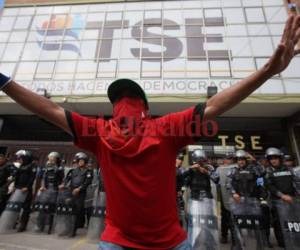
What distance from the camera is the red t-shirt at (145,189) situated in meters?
1.06

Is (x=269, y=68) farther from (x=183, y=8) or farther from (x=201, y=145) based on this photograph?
(x=183, y=8)

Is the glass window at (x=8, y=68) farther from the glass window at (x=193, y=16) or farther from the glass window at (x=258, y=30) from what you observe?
the glass window at (x=258, y=30)

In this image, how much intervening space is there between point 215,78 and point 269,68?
8860 millimetres

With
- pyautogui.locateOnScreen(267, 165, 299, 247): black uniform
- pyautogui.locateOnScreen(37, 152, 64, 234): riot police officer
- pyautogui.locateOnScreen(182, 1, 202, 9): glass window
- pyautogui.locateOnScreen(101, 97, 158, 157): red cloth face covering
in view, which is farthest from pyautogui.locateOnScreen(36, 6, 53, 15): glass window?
pyautogui.locateOnScreen(101, 97, 158, 157): red cloth face covering

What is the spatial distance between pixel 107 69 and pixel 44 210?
248 inches

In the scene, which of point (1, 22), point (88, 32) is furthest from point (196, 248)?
point (1, 22)

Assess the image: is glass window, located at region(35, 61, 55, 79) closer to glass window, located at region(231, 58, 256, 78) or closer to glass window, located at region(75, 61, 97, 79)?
glass window, located at region(75, 61, 97, 79)

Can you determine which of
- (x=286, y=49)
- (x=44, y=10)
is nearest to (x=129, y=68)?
(x=44, y=10)

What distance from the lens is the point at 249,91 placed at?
1088 millimetres

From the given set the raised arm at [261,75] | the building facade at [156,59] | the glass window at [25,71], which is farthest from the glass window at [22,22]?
the raised arm at [261,75]

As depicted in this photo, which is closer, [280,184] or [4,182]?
[280,184]

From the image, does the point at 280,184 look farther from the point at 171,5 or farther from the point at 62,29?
the point at 62,29

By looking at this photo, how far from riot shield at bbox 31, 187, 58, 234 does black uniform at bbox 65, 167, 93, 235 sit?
51 centimetres

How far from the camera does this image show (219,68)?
32.2 feet
